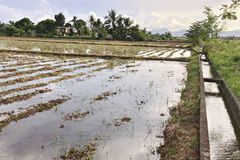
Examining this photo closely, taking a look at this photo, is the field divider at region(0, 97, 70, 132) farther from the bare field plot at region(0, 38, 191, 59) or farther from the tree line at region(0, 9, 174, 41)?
the tree line at region(0, 9, 174, 41)

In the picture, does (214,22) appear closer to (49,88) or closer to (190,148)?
(49,88)

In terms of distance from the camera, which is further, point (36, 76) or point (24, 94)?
point (36, 76)

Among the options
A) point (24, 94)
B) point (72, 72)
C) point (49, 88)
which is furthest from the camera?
point (72, 72)

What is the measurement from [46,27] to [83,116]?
73.1m

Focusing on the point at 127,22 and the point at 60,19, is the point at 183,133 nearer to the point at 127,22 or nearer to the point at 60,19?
the point at 127,22

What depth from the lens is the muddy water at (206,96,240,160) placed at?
659 cm

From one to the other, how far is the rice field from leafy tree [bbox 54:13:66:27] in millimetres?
65409

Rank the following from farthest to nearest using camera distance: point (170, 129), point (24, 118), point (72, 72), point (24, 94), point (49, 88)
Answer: point (72, 72)
point (49, 88)
point (24, 94)
point (24, 118)
point (170, 129)

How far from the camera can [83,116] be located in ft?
29.0

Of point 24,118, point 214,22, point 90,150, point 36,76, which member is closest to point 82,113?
point 24,118

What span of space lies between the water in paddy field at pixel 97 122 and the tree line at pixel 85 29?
53.0 meters

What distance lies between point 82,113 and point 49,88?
395 cm

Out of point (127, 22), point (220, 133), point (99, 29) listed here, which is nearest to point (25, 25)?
point (99, 29)

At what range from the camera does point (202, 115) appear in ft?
26.3
